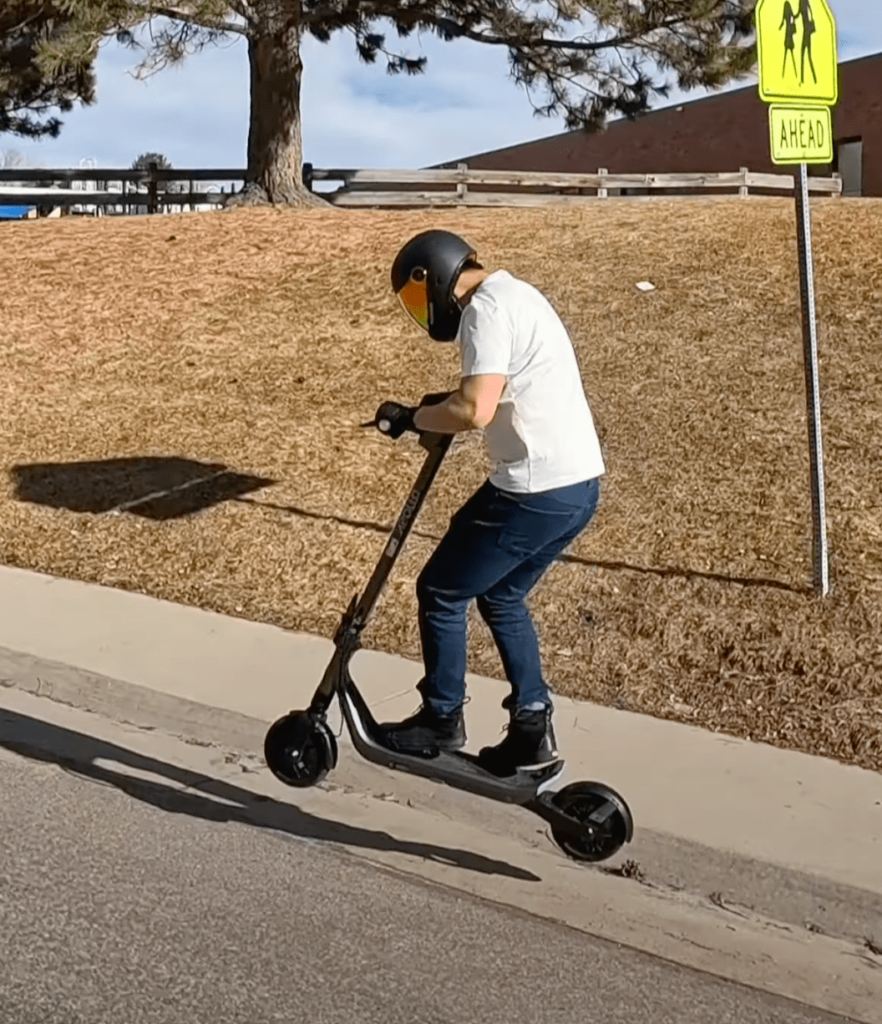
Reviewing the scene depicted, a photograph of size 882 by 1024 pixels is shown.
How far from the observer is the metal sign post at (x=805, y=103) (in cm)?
681

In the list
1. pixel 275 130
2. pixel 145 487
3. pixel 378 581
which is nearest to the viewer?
pixel 378 581

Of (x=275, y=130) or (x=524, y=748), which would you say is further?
(x=275, y=130)

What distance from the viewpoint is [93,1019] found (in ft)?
12.9

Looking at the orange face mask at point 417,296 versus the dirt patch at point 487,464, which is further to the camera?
the dirt patch at point 487,464

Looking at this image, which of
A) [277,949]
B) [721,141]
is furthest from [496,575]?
[721,141]

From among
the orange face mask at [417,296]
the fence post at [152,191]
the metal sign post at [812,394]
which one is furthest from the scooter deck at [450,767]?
the fence post at [152,191]

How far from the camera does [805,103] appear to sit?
7.03m

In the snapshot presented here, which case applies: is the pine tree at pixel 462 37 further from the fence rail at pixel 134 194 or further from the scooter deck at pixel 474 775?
the scooter deck at pixel 474 775

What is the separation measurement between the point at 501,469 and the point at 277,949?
1585mm

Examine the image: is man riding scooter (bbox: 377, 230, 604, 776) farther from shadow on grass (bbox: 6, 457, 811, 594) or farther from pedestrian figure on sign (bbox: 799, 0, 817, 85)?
shadow on grass (bbox: 6, 457, 811, 594)

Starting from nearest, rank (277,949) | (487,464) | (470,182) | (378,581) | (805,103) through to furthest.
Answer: (277,949)
(378,581)
(805,103)
(487,464)
(470,182)

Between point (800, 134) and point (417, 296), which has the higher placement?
point (800, 134)

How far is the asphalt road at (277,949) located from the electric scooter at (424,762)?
0.29 meters

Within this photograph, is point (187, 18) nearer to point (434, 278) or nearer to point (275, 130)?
point (275, 130)
